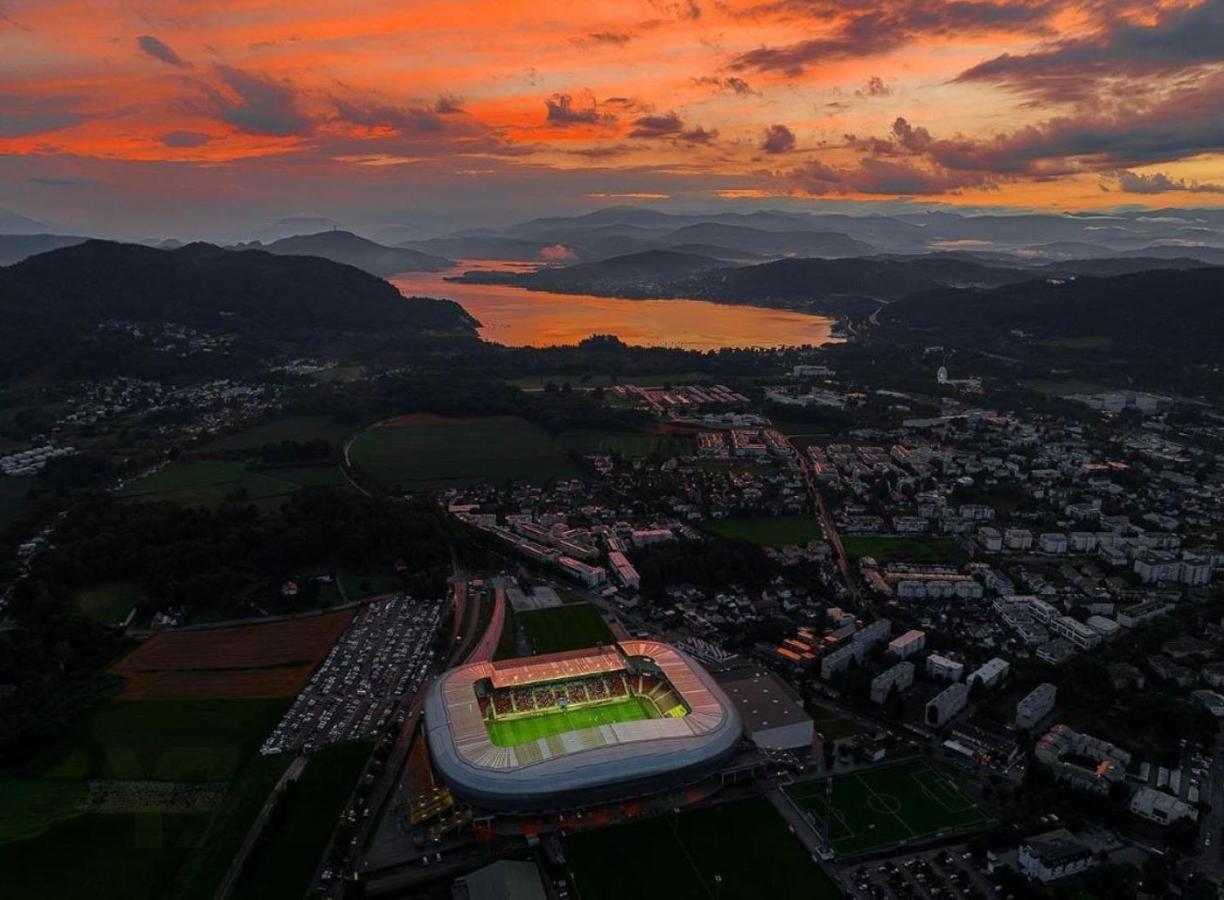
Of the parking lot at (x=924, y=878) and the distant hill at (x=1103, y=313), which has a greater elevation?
the distant hill at (x=1103, y=313)

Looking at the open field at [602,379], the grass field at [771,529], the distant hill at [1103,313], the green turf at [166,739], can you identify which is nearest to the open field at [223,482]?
the green turf at [166,739]

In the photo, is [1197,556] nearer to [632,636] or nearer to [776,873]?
[632,636]

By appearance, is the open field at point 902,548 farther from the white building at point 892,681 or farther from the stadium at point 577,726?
the stadium at point 577,726

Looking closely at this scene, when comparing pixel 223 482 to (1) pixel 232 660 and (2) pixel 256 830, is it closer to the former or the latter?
(1) pixel 232 660

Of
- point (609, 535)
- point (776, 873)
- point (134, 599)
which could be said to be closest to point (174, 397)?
point (134, 599)

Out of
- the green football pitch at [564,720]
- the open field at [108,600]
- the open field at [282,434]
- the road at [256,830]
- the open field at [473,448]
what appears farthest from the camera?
the open field at [282,434]

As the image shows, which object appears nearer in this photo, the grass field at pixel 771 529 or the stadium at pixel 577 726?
the stadium at pixel 577 726
